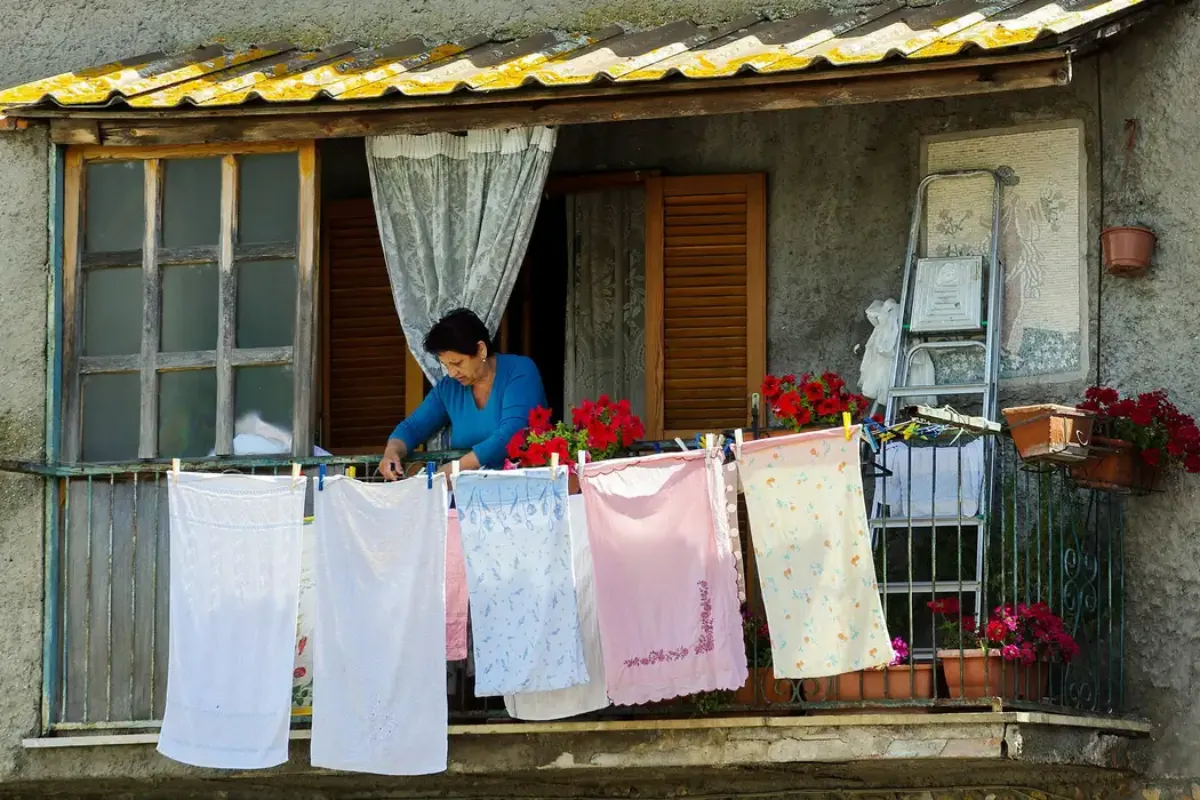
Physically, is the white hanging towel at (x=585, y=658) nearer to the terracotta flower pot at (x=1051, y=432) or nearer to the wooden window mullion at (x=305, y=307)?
the wooden window mullion at (x=305, y=307)

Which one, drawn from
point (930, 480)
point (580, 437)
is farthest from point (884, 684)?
point (580, 437)

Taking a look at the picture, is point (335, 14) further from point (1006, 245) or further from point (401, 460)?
point (1006, 245)

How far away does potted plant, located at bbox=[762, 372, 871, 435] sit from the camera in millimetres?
10250

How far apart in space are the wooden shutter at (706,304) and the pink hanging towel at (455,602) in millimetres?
1572

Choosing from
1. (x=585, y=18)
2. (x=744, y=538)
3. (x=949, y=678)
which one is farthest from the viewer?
(x=585, y=18)

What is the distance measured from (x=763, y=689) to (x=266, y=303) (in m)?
2.81

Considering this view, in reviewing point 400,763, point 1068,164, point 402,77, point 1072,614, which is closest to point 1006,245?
point 1068,164

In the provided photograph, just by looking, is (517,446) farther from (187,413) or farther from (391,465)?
(187,413)

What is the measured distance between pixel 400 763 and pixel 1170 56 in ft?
14.3

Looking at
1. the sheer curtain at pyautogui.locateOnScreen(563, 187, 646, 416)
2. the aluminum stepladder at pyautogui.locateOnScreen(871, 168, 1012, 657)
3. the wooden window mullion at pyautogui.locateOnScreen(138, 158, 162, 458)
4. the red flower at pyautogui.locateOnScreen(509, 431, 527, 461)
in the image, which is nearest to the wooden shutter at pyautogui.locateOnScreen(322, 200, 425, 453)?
the sheer curtain at pyautogui.locateOnScreen(563, 187, 646, 416)

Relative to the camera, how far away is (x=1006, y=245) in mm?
11039

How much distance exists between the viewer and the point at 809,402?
10266mm

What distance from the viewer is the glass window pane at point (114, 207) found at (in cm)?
1127

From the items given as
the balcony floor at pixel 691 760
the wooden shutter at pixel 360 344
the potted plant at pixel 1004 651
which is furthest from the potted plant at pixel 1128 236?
the wooden shutter at pixel 360 344
